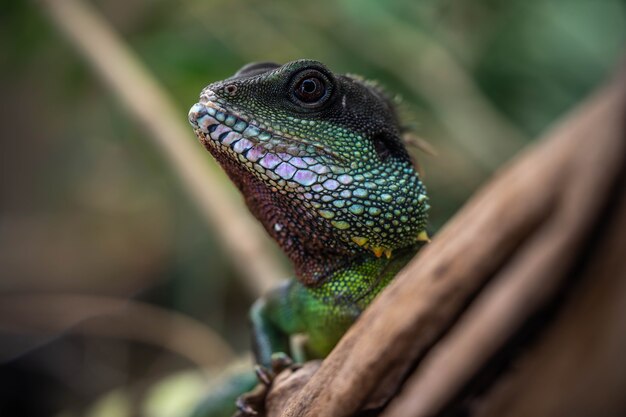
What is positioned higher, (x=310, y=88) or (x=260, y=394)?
(x=310, y=88)

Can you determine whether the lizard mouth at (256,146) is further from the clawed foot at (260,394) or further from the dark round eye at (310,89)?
the clawed foot at (260,394)

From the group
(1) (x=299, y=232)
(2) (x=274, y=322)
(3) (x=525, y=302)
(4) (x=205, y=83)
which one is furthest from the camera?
(4) (x=205, y=83)

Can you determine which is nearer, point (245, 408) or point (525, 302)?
point (525, 302)

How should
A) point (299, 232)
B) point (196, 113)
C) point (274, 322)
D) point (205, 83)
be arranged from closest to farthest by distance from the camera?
point (196, 113) < point (299, 232) < point (274, 322) < point (205, 83)

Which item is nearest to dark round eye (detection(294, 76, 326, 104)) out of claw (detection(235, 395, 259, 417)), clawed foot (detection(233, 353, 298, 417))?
clawed foot (detection(233, 353, 298, 417))

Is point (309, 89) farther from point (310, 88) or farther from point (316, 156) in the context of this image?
point (316, 156)

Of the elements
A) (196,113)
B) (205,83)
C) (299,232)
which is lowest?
(299,232)

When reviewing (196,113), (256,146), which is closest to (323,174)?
(256,146)

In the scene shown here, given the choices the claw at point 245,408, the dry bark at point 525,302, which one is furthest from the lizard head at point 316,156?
the dry bark at point 525,302
